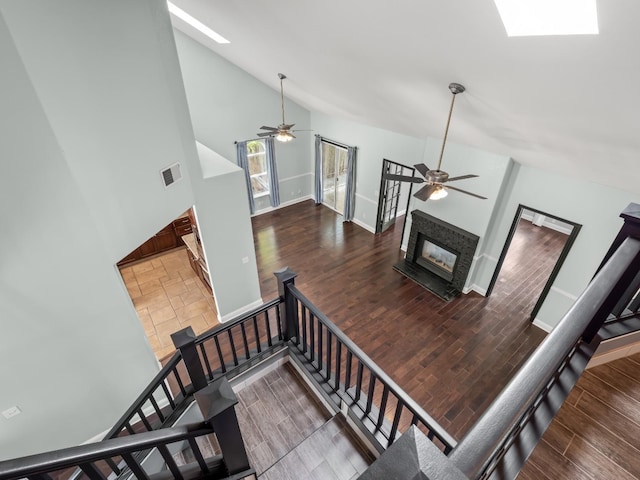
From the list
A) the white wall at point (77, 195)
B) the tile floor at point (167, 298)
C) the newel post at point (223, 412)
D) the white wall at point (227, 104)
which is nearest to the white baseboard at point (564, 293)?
the newel post at point (223, 412)

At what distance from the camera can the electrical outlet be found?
2768 mm

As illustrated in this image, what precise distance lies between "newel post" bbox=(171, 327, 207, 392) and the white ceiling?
2.91 m

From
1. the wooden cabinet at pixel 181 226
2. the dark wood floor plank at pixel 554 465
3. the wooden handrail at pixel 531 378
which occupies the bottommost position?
the wooden cabinet at pixel 181 226

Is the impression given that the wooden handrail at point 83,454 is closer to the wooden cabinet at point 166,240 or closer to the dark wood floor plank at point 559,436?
the dark wood floor plank at point 559,436

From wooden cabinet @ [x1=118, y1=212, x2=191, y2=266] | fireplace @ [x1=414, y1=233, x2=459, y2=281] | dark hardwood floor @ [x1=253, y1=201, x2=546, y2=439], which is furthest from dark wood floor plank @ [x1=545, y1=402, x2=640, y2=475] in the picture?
wooden cabinet @ [x1=118, y1=212, x2=191, y2=266]

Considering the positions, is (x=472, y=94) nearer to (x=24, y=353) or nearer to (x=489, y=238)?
(x=489, y=238)

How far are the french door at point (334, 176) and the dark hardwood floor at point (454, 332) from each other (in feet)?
3.07

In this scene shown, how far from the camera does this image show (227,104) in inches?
290

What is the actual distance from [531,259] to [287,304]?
21.5ft

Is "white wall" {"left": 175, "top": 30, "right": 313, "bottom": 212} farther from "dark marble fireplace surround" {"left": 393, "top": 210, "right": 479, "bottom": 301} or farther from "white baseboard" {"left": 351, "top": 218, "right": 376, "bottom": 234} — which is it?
"dark marble fireplace surround" {"left": 393, "top": 210, "right": 479, "bottom": 301}

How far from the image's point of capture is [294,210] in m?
9.24

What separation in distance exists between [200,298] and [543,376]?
19.3ft

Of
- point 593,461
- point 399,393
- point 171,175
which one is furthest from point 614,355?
point 171,175

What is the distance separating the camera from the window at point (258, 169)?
8484 millimetres
